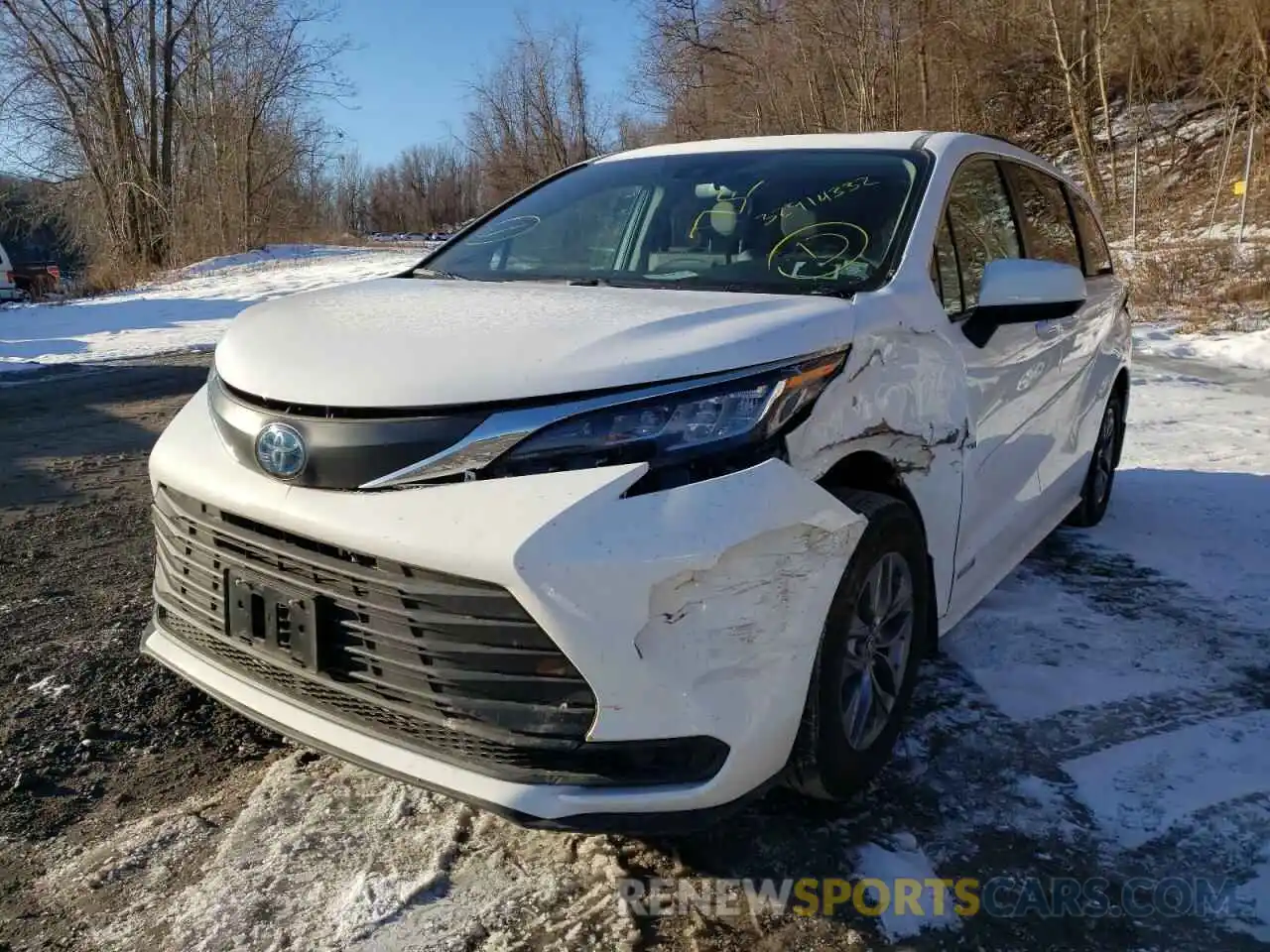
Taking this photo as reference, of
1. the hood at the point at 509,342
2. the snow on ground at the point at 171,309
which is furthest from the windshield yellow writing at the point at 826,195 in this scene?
the snow on ground at the point at 171,309

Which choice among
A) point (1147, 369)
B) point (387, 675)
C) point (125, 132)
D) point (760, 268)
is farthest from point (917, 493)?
point (125, 132)

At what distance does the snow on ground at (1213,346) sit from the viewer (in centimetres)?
911

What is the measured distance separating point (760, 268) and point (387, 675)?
1.49 metres

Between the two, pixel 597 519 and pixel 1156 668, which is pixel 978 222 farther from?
pixel 597 519

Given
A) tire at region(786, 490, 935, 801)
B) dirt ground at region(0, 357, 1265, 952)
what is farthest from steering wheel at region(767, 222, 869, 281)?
dirt ground at region(0, 357, 1265, 952)

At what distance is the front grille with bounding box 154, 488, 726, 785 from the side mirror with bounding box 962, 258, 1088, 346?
1555 mm

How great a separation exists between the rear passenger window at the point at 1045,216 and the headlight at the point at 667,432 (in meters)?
2.09

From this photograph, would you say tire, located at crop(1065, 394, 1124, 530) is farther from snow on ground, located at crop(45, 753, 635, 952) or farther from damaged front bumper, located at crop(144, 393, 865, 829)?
snow on ground, located at crop(45, 753, 635, 952)

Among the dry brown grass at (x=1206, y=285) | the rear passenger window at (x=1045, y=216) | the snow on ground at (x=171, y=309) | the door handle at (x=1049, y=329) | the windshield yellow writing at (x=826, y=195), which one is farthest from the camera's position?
the snow on ground at (x=171, y=309)

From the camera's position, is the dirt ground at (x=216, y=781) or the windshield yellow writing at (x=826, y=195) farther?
the windshield yellow writing at (x=826, y=195)

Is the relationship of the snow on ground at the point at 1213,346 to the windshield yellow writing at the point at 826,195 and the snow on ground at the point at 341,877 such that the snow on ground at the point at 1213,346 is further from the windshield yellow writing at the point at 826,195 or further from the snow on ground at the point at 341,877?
the snow on ground at the point at 341,877

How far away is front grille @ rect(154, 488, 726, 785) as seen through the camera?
182cm

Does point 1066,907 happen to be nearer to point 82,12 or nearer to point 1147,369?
point 1147,369

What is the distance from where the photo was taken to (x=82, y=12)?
26594mm
